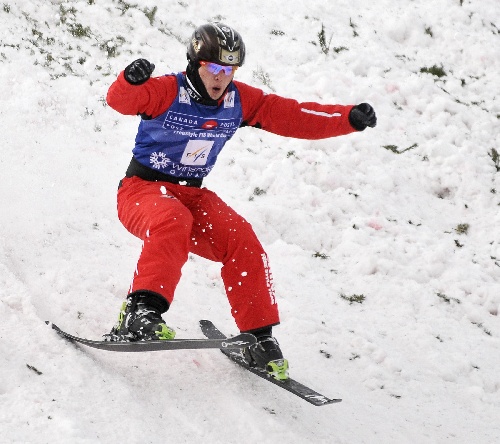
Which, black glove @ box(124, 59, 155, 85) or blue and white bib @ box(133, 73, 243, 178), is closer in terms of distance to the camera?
black glove @ box(124, 59, 155, 85)

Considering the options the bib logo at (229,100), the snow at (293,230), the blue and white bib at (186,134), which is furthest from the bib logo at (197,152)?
the snow at (293,230)

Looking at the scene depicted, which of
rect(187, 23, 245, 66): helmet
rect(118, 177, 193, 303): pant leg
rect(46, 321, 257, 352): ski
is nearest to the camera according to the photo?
rect(46, 321, 257, 352): ski

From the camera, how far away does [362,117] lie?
13.3ft

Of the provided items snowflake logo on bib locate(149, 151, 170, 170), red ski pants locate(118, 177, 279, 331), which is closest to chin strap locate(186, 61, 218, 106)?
snowflake logo on bib locate(149, 151, 170, 170)

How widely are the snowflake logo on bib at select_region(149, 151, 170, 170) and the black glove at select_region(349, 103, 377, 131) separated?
1.18m

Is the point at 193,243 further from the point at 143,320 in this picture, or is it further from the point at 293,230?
the point at 293,230

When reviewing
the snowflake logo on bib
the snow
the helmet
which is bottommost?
the snow

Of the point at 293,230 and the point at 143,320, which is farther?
the point at 293,230

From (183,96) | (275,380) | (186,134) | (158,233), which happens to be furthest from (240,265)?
(183,96)

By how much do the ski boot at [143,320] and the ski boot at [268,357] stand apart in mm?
564

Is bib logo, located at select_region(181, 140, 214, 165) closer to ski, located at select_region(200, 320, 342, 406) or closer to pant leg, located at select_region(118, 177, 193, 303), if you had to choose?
pant leg, located at select_region(118, 177, 193, 303)

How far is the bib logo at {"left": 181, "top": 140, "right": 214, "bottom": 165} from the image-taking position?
416 centimetres

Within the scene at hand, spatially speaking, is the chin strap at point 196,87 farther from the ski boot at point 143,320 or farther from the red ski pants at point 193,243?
the ski boot at point 143,320

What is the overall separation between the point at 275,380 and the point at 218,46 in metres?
1.94
